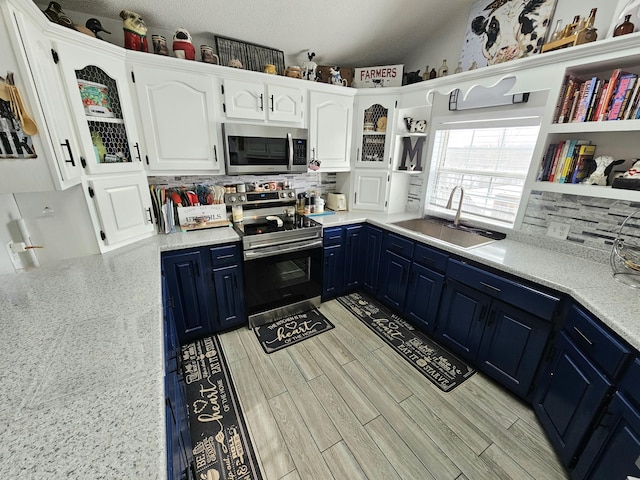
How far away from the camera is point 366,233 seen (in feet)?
9.06

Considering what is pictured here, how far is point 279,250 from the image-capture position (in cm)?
227

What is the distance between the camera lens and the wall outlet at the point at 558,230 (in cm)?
185

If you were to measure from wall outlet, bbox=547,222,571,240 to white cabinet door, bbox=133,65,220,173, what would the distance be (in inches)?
104

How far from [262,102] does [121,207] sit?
4.49 feet

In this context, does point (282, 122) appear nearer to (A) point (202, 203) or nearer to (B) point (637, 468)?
(A) point (202, 203)

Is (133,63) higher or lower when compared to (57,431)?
higher

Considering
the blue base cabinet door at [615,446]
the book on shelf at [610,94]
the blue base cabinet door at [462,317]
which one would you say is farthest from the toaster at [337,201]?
the blue base cabinet door at [615,446]

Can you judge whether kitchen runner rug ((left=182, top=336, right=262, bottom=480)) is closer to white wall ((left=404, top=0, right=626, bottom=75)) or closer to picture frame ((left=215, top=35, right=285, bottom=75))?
picture frame ((left=215, top=35, right=285, bottom=75))

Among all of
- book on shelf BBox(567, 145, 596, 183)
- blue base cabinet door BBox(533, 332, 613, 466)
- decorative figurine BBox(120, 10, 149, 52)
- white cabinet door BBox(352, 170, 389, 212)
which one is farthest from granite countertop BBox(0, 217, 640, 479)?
decorative figurine BBox(120, 10, 149, 52)

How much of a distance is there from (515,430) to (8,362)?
244 cm

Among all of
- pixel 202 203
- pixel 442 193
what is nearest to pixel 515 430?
pixel 442 193

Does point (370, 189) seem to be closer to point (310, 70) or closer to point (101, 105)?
point (310, 70)

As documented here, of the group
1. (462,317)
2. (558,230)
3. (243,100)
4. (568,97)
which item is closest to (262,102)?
(243,100)

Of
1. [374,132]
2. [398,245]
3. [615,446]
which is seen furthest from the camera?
[374,132]
